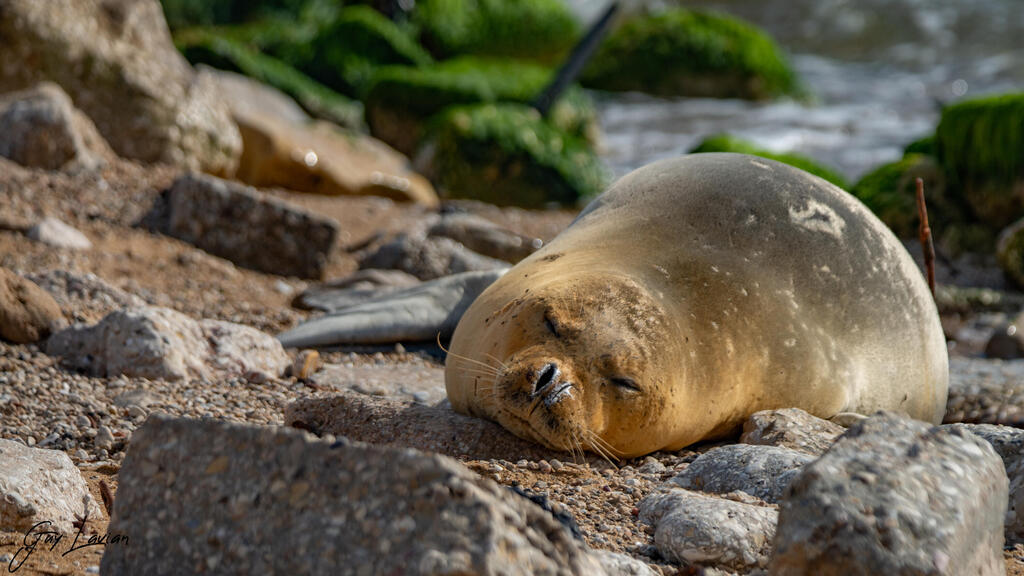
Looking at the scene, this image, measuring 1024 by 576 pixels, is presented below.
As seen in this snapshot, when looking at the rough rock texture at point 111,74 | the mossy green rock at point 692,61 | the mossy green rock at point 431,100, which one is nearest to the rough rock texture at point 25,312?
the rough rock texture at point 111,74

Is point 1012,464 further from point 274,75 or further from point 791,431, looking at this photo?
point 274,75

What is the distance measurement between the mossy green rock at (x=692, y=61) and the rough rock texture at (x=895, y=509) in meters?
16.5

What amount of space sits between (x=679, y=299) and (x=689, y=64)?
15.7 metres

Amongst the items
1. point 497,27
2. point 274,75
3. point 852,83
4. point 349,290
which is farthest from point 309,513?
point 497,27

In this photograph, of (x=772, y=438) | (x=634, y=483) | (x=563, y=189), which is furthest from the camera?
(x=563, y=189)

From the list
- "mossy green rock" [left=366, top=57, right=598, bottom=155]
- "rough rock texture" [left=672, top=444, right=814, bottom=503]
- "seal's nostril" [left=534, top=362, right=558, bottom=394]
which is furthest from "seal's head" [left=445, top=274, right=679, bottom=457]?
"mossy green rock" [left=366, top=57, right=598, bottom=155]

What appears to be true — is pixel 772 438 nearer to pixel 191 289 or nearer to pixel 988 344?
pixel 191 289

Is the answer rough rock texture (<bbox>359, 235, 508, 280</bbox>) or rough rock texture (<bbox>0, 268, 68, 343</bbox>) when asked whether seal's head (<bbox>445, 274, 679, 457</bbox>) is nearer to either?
rough rock texture (<bbox>0, 268, 68, 343</bbox>)

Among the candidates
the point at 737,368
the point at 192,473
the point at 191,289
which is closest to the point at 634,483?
the point at 737,368

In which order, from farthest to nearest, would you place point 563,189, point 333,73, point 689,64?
point 689,64 → point 333,73 → point 563,189

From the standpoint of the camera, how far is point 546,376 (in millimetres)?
3312

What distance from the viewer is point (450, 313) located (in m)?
5.52

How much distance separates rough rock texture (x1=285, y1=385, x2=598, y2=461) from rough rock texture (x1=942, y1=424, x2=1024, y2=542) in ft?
3.86

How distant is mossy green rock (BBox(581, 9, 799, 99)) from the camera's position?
724 inches
